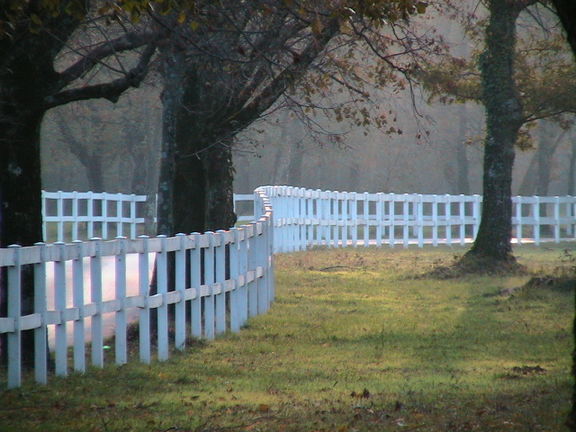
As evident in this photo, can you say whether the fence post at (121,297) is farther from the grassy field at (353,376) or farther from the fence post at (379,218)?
the fence post at (379,218)

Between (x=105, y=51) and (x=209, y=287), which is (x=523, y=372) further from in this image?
(x=105, y=51)

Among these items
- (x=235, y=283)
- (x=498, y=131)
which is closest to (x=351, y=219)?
(x=498, y=131)

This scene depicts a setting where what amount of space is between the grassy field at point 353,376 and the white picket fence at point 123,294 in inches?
10.0

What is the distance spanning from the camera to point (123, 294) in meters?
11.6

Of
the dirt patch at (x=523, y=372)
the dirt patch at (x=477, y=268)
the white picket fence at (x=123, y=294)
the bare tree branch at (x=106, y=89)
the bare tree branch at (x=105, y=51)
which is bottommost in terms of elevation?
the dirt patch at (x=523, y=372)

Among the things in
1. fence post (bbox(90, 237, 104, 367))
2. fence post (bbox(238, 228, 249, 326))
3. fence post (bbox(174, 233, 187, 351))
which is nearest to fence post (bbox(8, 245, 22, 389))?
fence post (bbox(90, 237, 104, 367))

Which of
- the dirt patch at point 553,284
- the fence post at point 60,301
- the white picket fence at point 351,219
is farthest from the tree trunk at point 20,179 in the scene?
the white picket fence at point 351,219

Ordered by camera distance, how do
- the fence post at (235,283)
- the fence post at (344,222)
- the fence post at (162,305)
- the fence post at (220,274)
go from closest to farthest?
1. the fence post at (162,305)
2. the fence post at (220,274)
3. the fence post at (235,283)
4. the fence post at (344,222)

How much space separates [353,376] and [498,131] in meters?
15.0

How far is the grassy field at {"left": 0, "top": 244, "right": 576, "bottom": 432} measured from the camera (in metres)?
8.45

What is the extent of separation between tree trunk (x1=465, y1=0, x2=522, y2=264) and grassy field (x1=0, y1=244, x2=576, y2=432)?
17.1ft

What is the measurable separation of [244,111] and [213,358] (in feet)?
16.2

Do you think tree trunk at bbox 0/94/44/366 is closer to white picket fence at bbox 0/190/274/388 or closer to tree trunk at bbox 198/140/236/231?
white picket fence at bbox 0/190/274/388

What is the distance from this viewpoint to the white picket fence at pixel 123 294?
10.1 m
